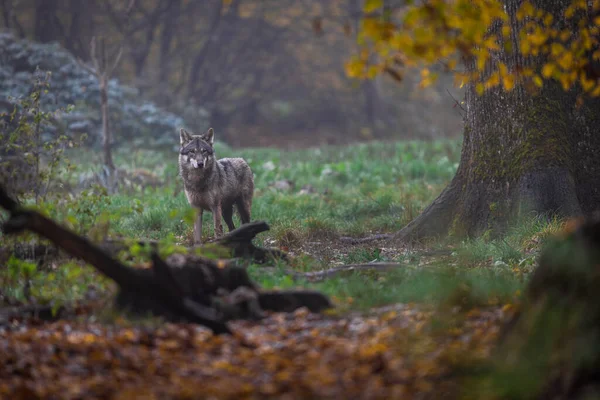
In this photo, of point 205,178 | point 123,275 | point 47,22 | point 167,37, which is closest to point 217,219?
point 205,178

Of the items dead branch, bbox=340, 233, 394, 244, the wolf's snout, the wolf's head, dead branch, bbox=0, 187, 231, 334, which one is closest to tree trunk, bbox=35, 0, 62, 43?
the wolf's head

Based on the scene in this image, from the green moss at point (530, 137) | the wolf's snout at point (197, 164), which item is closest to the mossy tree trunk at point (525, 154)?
the green moss at point (530, 137)

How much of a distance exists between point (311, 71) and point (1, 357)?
25135mm

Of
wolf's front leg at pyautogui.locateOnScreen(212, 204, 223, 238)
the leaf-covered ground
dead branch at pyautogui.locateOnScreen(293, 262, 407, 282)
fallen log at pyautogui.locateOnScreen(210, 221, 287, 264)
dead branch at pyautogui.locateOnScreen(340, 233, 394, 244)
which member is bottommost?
the leaf-covered ground

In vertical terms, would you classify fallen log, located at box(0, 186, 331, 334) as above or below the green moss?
below

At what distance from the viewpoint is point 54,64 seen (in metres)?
19.3

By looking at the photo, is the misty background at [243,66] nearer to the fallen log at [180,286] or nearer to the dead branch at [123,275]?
the fallen log at [180,286]

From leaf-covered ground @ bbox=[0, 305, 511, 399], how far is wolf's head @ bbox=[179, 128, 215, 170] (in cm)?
433

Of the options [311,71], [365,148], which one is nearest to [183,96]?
[311,71]

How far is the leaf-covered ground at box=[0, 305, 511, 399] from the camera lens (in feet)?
13.2

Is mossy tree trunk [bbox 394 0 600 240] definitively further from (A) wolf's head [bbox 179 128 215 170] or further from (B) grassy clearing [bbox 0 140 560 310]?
(A) wolf's head [bbox 179 128 215 170]

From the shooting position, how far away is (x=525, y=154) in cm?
845

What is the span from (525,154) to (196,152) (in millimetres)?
4122

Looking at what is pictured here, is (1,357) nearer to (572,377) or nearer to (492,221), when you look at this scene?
(572,377)
